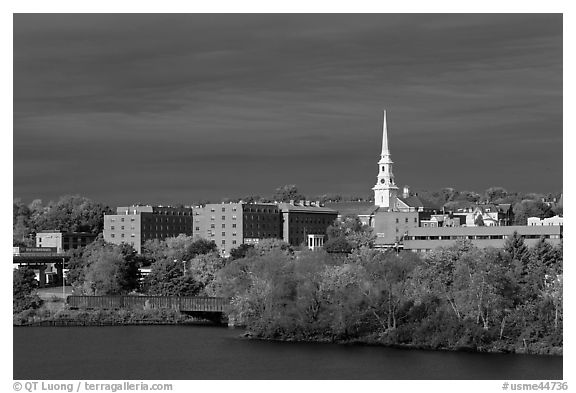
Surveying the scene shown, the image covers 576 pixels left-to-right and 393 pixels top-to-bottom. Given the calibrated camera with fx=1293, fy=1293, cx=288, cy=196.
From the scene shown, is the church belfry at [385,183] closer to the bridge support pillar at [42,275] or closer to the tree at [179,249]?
the tree at [179,249]

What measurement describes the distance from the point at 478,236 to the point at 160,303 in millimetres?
25596

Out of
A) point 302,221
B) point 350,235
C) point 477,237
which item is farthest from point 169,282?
point 302,221

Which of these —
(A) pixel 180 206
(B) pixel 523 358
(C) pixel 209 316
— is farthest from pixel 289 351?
(A) pixel 180 206

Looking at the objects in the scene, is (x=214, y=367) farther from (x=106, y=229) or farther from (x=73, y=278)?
(x=106, y=229)

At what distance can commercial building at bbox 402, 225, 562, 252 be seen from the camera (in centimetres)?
7156

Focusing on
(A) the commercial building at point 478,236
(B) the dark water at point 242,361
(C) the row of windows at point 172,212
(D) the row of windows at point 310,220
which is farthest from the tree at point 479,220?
(B) the dark water at point 242,361

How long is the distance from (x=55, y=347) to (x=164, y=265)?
64.3 feet

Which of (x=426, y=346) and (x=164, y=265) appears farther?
(x=164, y=265)

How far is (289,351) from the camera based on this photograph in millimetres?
41125

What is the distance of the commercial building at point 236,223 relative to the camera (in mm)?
102938

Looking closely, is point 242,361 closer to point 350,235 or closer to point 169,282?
point 169,282

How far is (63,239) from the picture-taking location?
351 feet

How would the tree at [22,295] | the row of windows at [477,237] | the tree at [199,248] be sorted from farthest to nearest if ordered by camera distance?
1. the tree at [199,248]
2. the row of windows at [477,237]
3. the tree at [22,295]

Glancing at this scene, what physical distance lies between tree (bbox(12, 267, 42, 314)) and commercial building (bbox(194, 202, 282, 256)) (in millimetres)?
42347
